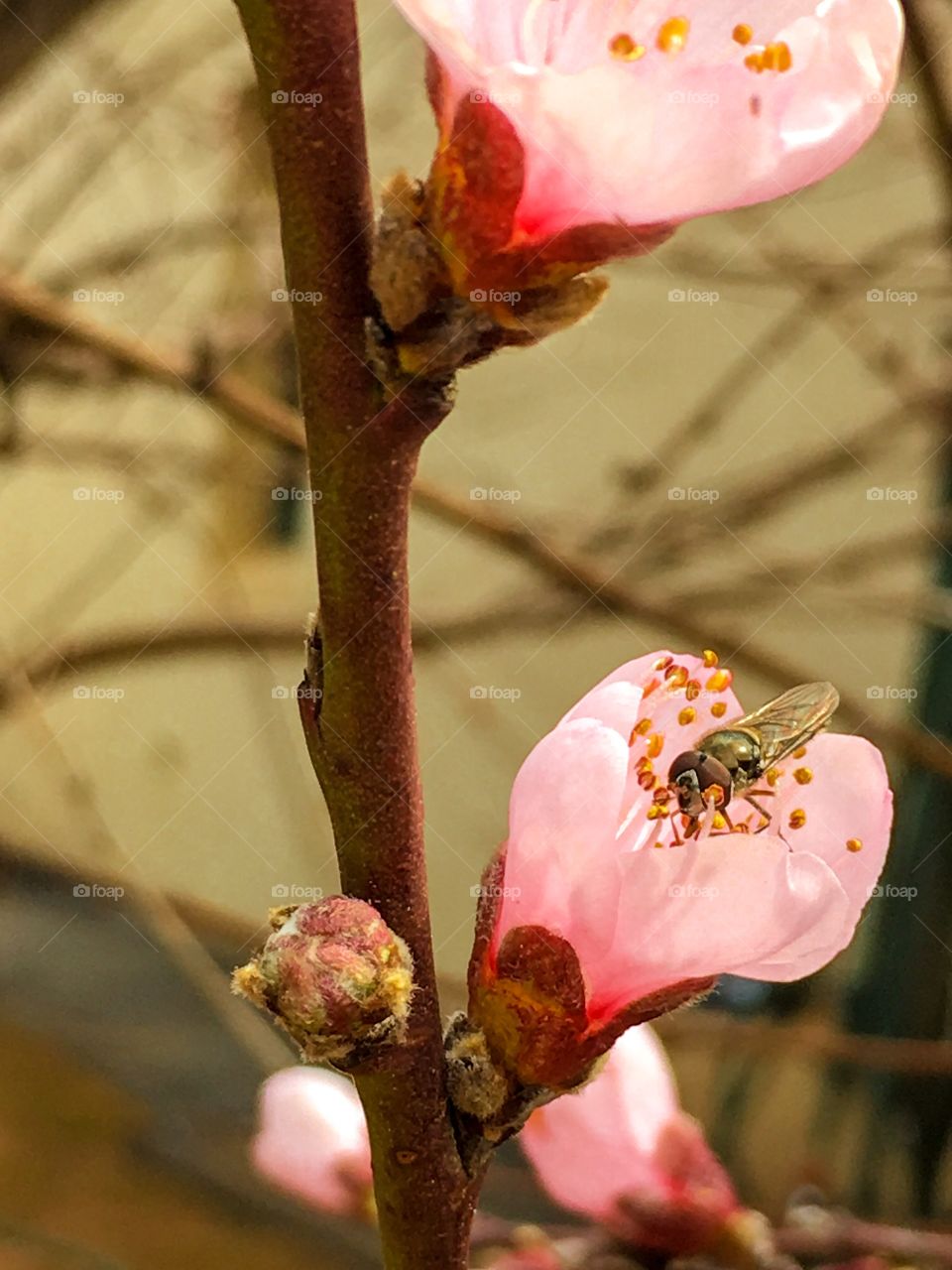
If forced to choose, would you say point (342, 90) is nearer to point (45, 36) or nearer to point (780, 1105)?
point (45, 36)

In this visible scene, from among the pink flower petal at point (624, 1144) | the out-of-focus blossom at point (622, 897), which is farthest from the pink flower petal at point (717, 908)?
the pink flower petal at point (624, 1144)

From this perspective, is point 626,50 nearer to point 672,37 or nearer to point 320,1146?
point 672,37

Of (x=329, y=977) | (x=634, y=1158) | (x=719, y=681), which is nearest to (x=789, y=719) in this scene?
(x=719, y=681)

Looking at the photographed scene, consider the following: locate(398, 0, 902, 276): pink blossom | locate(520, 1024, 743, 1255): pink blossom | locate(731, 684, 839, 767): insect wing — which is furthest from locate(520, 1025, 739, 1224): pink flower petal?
locate(398, 0, 902, 276): pink blossom

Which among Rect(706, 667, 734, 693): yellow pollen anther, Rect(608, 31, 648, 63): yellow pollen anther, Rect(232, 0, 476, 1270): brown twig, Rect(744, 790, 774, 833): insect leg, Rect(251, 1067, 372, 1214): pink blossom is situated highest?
Rect(608, 31, 648, 63): yellow pollen anther

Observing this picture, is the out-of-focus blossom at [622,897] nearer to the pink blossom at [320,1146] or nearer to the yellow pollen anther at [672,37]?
the yellow pollen anther at [672,37]

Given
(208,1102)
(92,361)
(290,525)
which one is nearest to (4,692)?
(92,361)

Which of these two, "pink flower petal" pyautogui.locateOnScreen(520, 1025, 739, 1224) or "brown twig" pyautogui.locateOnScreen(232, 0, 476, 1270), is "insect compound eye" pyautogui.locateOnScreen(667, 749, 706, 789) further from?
"pink flower petal" pyautogui.locateOnScreen(520, 1025, 739, 1224)
